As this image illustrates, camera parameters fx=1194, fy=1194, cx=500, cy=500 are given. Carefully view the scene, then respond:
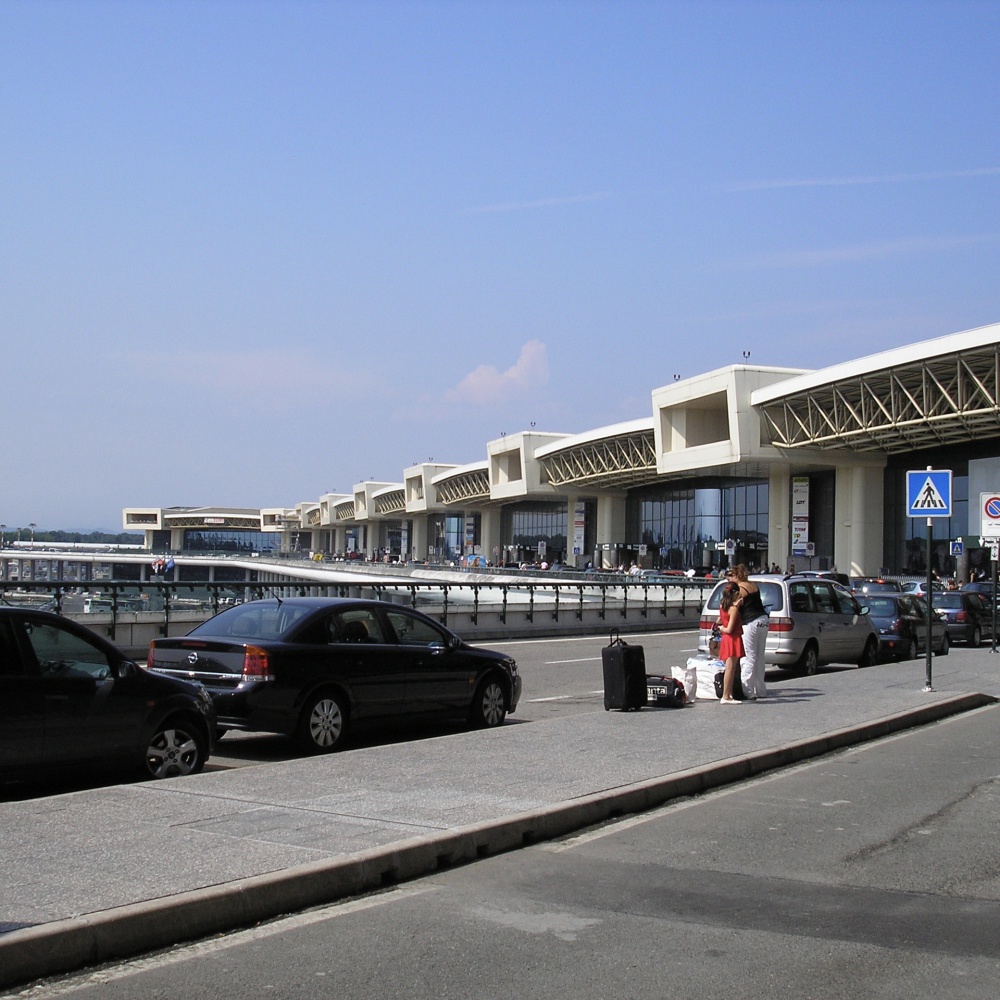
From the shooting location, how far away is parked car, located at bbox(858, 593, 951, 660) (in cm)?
2466

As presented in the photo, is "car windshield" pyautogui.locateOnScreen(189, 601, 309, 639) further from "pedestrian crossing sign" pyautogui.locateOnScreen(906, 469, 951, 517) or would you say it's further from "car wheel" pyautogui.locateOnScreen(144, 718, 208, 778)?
"pedestrian crossing sign" pyautogui.locateOnScreen(906, 469, 951, 517)

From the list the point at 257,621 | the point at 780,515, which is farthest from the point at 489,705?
the point at 780,515

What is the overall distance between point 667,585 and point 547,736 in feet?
95.5

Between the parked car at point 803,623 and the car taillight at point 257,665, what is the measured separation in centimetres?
1015

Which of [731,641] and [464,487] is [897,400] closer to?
[731,641]

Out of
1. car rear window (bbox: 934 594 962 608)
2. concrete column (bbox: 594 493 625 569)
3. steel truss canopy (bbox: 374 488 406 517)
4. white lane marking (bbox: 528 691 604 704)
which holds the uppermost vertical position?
steel truss canopy (bbox: 374 488 406 517)

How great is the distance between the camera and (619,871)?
7.07 metres

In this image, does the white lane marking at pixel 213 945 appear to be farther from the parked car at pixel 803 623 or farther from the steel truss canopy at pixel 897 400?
the steel truss canopy at pixel 897 400

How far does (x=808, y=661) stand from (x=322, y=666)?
11.6m

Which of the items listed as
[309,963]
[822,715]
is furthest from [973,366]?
[309,963]

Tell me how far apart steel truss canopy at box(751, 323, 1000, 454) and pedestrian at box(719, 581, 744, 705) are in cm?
3314

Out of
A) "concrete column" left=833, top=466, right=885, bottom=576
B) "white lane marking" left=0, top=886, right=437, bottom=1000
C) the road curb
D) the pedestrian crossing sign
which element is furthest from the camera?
"concrete column" left=833, top=466, right=885, bottom=576

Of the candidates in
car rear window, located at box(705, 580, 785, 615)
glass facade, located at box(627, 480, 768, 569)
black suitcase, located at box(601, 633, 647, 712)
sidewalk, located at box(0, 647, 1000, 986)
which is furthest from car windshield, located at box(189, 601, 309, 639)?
glass facade, located at box(627, 480, 768, 569)

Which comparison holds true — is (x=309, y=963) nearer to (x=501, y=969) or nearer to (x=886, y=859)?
(x=501, y=969)
